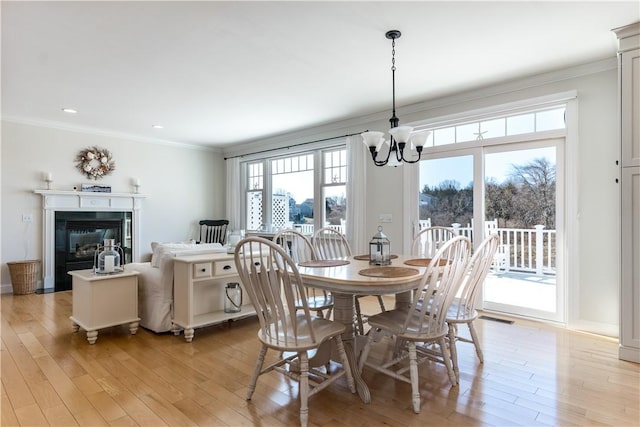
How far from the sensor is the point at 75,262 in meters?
5.59

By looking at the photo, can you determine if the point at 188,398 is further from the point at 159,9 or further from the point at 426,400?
the point at 159,9

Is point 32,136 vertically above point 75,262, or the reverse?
point 32,136

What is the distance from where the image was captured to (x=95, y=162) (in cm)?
582

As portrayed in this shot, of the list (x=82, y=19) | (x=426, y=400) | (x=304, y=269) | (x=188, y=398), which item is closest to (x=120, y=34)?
(x=82, y=19)

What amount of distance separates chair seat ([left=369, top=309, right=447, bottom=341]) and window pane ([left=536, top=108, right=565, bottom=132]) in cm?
263

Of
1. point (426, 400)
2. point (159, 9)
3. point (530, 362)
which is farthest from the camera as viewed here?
point (530, 362)

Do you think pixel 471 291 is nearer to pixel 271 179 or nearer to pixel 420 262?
pixel 420 262

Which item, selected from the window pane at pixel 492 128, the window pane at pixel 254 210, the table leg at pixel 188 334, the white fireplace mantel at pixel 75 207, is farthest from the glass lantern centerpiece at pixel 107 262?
the window pane at pixel 492 128

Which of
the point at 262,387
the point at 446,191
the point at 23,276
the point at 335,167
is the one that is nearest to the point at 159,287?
the point at 262,387

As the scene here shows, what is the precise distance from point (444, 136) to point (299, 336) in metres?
3.38

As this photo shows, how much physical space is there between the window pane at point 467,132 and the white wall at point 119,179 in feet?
16.5

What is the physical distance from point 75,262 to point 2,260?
867 millimetres

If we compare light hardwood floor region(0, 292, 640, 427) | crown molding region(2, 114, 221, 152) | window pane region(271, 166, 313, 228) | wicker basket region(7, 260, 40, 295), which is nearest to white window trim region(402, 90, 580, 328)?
light hardwood floor region(0, 292, 640, 427)

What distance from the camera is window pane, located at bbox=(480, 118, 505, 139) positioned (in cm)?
396
